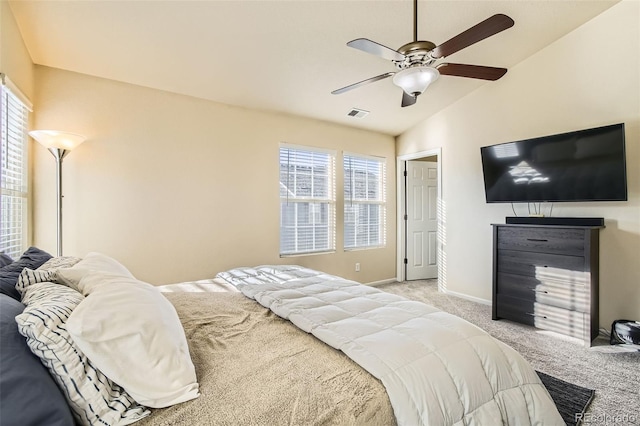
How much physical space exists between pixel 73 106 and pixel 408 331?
328cm

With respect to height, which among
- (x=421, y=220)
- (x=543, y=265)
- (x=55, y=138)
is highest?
(x=55, y=138)

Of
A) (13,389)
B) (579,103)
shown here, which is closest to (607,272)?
(579,103)

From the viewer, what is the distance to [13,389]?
661 mm

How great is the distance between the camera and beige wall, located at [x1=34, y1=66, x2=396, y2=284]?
2.67 metres

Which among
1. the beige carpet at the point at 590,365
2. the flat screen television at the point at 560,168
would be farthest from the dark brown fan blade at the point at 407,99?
the beige carpet at the point at 590,365

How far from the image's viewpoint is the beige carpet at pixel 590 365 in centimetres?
176

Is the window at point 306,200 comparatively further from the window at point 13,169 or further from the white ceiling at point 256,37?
the window at point 13,169

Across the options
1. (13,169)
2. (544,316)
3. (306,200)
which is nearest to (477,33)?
(544,316)

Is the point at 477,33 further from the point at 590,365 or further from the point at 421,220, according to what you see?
the point at 421,220

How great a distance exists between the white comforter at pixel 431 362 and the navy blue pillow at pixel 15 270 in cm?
109

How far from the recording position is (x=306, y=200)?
4.07 m

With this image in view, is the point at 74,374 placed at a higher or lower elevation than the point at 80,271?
lower

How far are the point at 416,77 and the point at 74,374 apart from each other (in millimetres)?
2110

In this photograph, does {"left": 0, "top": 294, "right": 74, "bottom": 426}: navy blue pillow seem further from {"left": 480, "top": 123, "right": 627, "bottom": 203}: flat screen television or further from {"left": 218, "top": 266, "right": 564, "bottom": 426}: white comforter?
{"left": 480, "top": 123, "right": 627, "bottom": 203}: flat screen television
